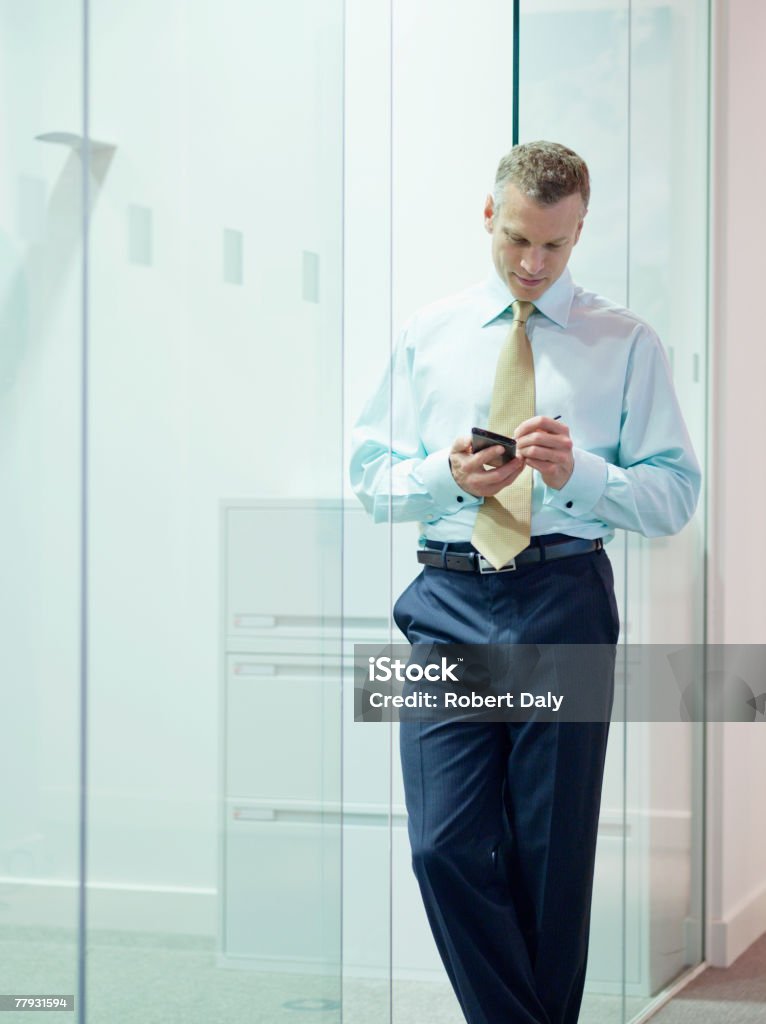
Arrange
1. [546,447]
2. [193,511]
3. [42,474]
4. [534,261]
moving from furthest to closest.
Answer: [534,261], [546,447], [193,511], [42,474]

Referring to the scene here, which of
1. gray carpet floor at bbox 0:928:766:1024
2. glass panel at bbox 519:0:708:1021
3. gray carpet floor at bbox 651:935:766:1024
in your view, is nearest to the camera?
gray carpet floor at bbox 0:928:766:1024

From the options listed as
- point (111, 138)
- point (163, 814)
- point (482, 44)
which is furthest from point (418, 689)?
point (482, 44)

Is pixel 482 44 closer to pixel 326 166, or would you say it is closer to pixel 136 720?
pixel 326 166

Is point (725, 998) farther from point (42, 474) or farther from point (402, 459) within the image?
point (42, 474)

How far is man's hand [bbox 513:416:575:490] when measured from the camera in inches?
83.3

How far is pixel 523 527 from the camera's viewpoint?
218cm

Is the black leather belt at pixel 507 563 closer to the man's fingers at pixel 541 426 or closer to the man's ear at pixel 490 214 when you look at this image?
the man's fingers at pixel 541 426

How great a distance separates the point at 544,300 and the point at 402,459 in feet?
1.15

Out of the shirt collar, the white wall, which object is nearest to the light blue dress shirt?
the shirt collar

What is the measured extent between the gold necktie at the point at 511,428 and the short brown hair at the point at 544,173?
0.19 m

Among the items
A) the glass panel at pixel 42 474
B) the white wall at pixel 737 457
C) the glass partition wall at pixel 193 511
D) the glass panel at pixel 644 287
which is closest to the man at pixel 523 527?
the glass partition wall at pixel 193 511

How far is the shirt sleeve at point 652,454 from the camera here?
226 cm

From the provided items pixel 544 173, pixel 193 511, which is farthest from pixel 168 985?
pixel 544 173
